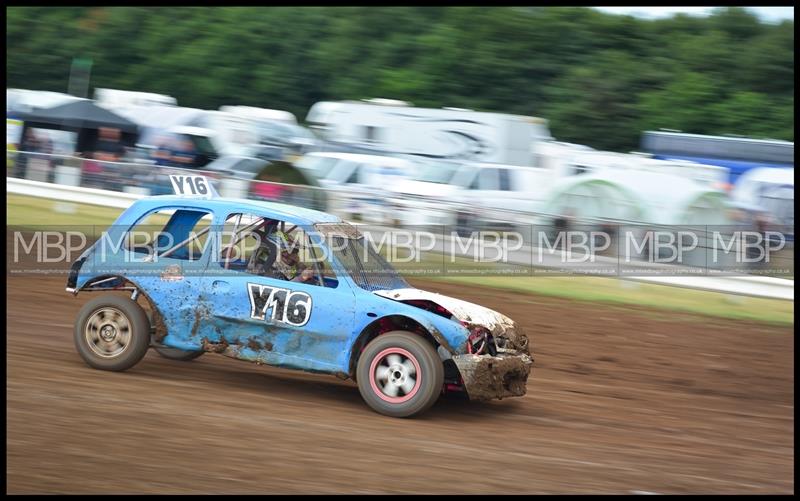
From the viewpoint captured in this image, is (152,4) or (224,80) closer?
(224,80)

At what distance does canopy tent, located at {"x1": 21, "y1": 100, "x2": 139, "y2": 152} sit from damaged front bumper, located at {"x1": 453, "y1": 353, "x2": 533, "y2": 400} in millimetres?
19394

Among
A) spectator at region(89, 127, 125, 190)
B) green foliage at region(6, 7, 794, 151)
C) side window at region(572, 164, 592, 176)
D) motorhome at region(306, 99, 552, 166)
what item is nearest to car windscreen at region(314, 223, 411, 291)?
spectator at region(89, 127, 125, 190)

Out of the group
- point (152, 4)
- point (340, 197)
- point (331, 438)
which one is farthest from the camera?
Result: point (152, 4)

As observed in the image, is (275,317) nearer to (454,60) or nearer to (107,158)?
(107,158)

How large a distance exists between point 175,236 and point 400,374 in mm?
2351

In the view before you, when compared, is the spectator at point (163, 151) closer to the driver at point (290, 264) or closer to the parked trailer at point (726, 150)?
the parked trailer at point (726, 150)

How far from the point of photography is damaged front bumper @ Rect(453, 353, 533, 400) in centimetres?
766

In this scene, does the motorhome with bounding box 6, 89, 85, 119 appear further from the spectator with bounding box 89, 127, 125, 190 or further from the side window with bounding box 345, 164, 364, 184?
the side window with bounding box 345, 164, 364, 184

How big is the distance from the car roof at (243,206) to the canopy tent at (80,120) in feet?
57.3

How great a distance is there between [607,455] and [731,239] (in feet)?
24.8

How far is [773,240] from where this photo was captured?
542 inches

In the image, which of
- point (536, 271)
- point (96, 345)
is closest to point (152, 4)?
point (536, 271)

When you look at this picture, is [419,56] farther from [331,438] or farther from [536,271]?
[331,438]

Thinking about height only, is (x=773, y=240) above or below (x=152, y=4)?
Answer: below
